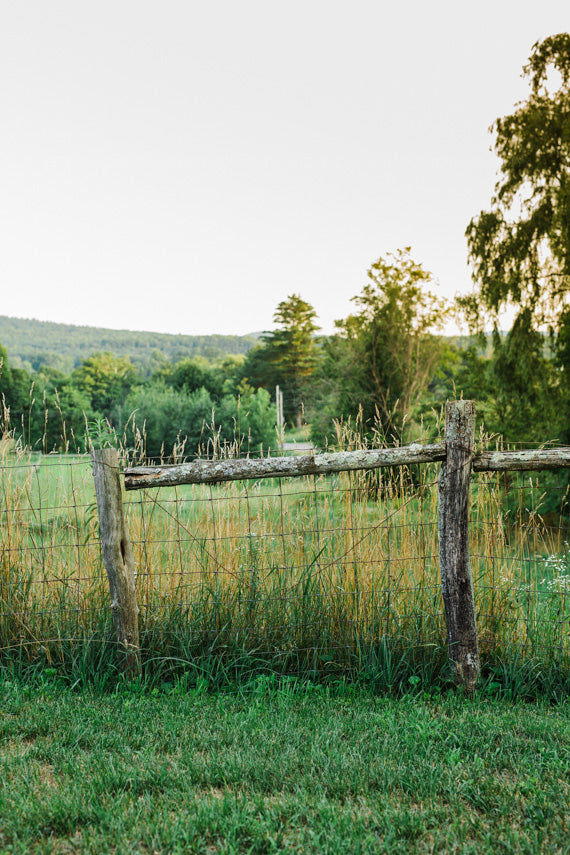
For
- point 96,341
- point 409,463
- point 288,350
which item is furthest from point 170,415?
point 96,341

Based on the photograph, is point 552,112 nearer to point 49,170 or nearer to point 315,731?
point 315,731

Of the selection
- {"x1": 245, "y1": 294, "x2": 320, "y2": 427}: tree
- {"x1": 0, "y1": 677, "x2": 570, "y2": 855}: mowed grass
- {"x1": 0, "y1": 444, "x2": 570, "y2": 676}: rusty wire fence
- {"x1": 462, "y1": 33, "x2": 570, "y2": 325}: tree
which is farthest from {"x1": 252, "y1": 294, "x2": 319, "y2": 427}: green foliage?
{"x1": 0, "y1": 677, "x2": 570, "y2": 855}: mowed grass

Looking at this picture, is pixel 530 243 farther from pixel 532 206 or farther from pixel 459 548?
pixel 459 548

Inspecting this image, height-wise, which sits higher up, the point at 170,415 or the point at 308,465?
the point at 170,415

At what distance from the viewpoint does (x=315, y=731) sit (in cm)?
284

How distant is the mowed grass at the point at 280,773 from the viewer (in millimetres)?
1977

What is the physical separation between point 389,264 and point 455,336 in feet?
12.5

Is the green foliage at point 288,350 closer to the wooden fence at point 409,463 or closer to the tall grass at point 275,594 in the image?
the tall grass at point 275,594

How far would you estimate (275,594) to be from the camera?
3.98 metres

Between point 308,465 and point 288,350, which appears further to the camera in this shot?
point 288,350

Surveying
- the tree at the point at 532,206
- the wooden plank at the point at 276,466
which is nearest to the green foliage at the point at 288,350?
the tree at the point at 532,206

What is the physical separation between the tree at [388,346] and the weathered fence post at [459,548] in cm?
1150

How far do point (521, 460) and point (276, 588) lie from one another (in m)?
1.85

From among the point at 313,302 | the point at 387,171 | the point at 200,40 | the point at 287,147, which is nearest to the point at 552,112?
the point at 200,40
